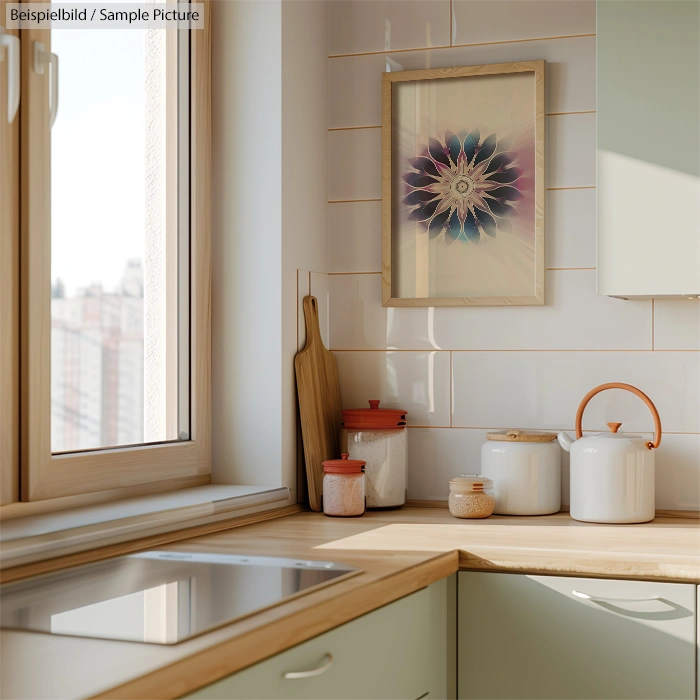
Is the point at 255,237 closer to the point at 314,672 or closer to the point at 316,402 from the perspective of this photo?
the point at 316,402

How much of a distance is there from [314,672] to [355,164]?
1529 mm

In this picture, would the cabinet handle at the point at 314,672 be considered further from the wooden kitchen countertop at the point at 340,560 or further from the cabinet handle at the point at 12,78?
the cabinet handle at the point at 12,78

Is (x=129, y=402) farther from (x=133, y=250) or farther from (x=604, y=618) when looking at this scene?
(x=604, y=618)

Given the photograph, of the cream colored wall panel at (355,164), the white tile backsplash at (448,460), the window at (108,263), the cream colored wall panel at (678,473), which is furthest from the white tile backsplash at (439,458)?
the cream colored wall panel at (355,164)

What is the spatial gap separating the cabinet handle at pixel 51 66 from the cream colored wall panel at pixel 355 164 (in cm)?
90

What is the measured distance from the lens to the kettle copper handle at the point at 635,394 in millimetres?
2090

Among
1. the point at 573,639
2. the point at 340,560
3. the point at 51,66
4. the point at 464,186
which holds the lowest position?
the point at 573,639

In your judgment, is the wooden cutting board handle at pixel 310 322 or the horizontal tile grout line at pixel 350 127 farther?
the horizontal tile grout line at pixel 350 127

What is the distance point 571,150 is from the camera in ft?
7.52

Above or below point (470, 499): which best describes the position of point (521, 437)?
above

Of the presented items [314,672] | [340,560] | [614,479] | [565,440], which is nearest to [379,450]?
[565,440]

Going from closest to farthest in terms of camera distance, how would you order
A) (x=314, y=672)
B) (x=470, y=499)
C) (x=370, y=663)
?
(x=314, y=672) < (x=370, y=663) < (x=470, y=499)

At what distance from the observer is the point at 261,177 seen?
2.24 m

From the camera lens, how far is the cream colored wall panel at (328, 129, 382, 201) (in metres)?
2.45
